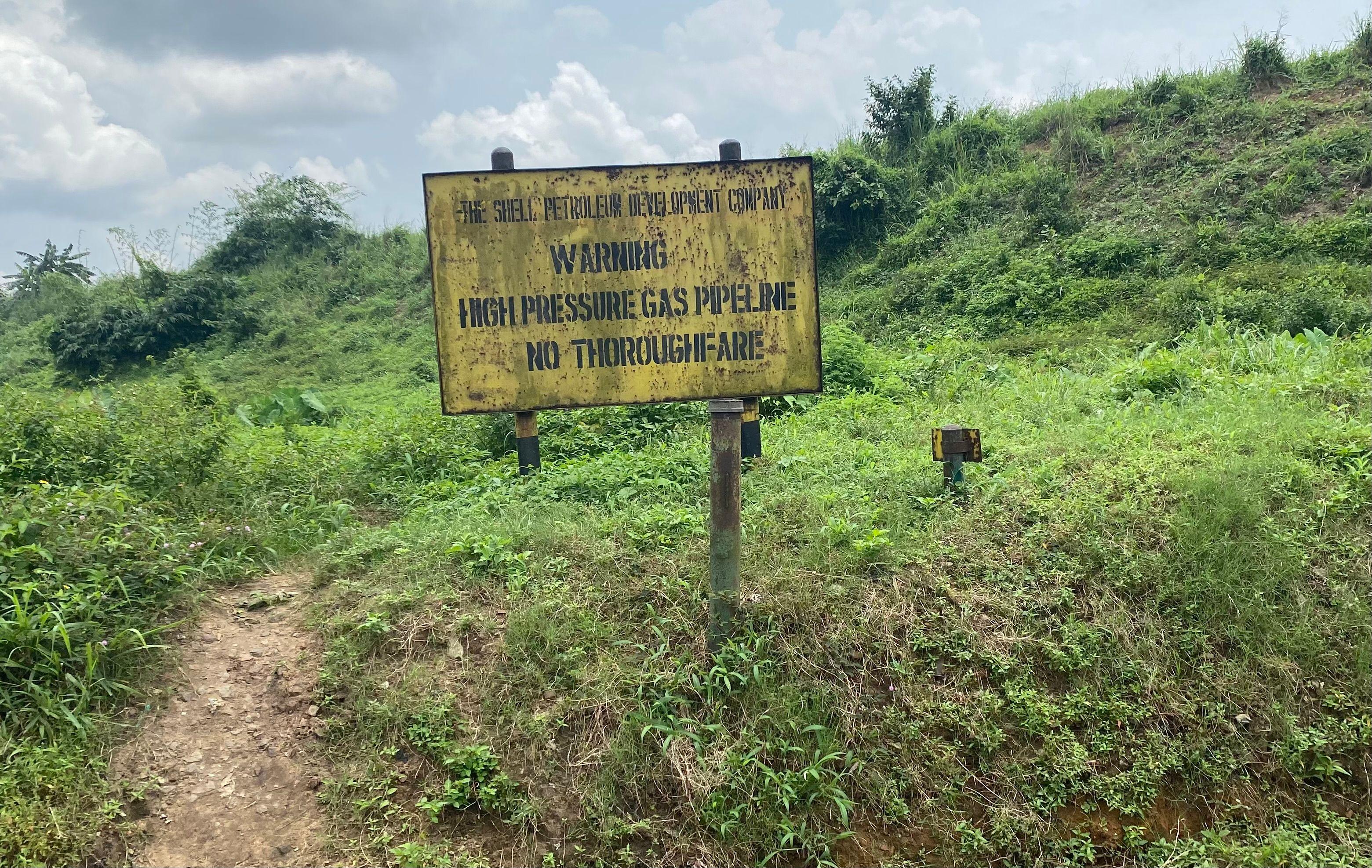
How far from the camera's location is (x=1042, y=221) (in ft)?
35.3

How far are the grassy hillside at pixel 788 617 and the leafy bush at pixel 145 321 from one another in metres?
9.59

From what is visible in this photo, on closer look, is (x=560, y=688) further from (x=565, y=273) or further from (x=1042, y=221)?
(x=1042, y=221)

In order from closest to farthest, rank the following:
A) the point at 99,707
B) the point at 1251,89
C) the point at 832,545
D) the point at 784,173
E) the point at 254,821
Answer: the point at 254,821 < the point at 99,707 < the point at 832,545 < the point at 784,173 < the point at 1251,89

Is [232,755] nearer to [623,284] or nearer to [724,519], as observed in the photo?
[724,519]

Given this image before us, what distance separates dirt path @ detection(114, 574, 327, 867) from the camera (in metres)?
2.78

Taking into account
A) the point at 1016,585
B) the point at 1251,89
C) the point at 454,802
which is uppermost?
the point at 1251,89

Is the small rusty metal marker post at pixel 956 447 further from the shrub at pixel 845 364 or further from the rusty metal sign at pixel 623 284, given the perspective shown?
the shrub at pixel 845 364

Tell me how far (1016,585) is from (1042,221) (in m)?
8.67

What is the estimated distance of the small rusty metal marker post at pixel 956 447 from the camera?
4121 mm

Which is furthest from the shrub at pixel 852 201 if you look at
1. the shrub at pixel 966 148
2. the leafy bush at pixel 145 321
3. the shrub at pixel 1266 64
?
the leafy bush at pixel 145 321

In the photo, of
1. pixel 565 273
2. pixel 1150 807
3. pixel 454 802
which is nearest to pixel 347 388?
pixel 565 273

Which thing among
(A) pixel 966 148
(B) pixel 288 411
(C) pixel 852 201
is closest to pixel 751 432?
(B) pixel 288 411

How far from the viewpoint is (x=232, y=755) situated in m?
3.08

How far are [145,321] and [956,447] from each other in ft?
51.0
